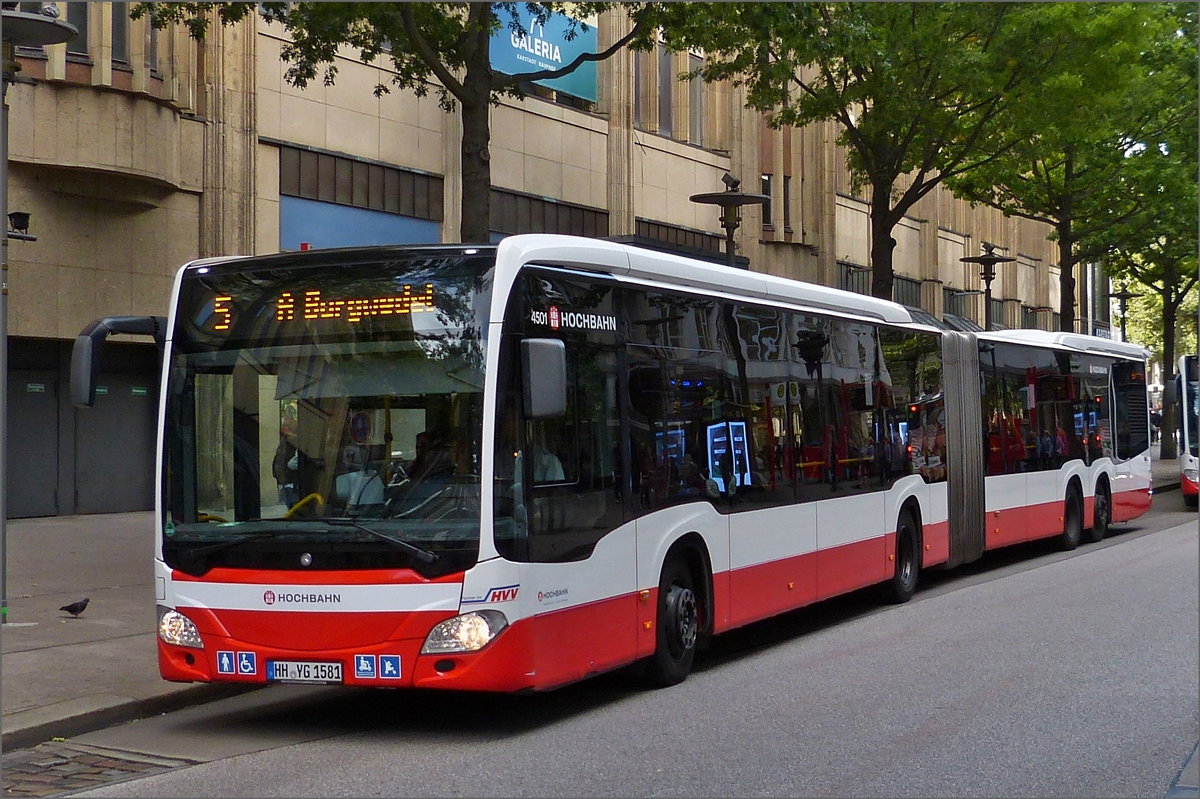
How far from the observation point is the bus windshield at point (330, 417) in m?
8.05

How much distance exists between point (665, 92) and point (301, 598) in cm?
2711

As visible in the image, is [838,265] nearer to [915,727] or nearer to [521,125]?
[521,125]

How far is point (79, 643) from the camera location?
36.4 feet

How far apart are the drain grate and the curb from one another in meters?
0.07

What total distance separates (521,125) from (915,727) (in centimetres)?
2144

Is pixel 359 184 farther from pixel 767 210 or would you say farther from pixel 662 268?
pixel 662 268

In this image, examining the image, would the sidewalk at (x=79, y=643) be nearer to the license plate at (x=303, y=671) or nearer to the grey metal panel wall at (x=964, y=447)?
the license plate at (x=303, y=671)

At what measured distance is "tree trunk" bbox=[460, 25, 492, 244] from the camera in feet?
50.0

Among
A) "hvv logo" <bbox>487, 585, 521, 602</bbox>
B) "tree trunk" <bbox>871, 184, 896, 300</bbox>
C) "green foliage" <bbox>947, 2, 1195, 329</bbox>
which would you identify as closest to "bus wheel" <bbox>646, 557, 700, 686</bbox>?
"hvv logo" <bbox>487, 585, 521, 602</bbox>

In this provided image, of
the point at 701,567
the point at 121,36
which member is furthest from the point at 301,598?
the point at 121,36

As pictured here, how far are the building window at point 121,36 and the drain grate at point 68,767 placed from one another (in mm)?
14893

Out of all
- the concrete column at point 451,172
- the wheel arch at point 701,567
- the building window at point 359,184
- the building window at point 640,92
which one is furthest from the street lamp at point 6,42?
the building window at point 640,92

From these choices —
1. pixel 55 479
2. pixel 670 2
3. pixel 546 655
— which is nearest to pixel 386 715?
pixel 546 655

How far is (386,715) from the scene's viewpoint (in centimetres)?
926
